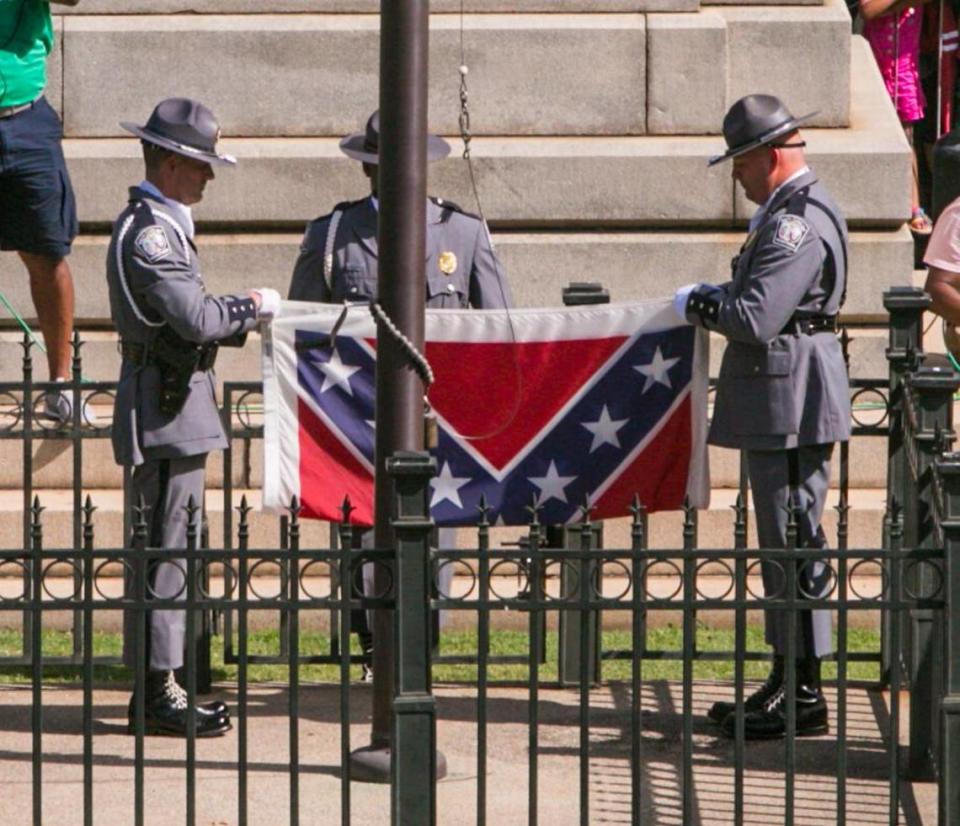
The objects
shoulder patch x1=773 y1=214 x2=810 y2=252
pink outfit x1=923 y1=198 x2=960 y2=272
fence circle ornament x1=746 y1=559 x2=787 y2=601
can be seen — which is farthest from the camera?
pink outfit x1=923 y1=198 x2=960 y2=272

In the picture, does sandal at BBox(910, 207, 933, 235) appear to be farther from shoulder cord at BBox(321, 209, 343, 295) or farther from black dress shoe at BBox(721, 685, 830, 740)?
black dress shoe at BBox(721, 685, 830, 740)

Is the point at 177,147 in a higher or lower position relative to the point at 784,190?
higher

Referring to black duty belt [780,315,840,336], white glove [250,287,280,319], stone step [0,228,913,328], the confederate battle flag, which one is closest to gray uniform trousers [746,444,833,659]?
the confederate battle flag

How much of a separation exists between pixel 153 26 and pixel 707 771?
486cm

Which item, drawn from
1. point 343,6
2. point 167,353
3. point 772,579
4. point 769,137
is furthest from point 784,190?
point 343,6

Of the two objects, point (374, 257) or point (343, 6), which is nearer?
point (374, 257)

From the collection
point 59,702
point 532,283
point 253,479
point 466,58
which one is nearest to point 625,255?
point 532,283

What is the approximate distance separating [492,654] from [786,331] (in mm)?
1616

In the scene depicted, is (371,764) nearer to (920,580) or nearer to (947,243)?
(920,580)

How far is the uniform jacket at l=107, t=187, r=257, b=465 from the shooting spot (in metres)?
7.41

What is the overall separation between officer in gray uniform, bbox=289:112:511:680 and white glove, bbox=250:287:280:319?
0.63 meters

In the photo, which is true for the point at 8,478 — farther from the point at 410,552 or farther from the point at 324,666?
the point at 410,552

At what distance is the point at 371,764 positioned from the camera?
6.82m

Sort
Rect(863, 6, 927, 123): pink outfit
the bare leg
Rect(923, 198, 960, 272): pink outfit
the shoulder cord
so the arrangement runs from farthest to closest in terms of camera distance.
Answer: Rect(863, 6, 927, 123): pink outfit
the bare leg
Rect(923, 198, 960, 272): pink outfit
the shoulder cord
